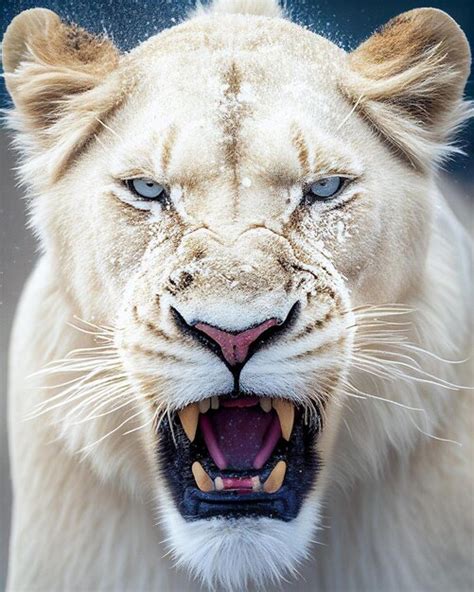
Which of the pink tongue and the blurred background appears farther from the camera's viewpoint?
the blurred background

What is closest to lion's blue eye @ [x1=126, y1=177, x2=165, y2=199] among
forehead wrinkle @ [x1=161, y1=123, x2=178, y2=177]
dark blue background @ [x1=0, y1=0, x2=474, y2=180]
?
forehead wrinkle @ [x1=161, y1=123, x2=178, y2=177]

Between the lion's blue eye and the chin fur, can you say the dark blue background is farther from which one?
the chin fur

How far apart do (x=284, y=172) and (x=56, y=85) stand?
50 centimetres

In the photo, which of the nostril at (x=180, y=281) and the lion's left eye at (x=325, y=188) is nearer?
the nostril at (x=180, y=281)

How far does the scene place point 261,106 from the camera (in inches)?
82.9

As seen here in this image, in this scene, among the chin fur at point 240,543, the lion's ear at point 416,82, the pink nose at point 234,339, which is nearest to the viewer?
the pink nose at point 234,339

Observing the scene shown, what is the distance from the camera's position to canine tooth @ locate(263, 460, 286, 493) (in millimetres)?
2074

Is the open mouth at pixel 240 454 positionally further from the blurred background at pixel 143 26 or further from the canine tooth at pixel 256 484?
the blurred background at pixel 143 26

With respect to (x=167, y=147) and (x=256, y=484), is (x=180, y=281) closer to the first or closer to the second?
(x=167, y=147)

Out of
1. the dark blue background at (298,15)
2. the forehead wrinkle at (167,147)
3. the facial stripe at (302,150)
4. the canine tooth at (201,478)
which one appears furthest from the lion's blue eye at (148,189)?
the canine tooth at (201,478)

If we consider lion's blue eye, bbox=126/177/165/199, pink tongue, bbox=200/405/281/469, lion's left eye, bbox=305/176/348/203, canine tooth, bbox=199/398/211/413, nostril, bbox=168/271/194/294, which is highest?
lion's blue eye, bbox=126/177/165/199

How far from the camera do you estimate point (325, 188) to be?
6.88ft

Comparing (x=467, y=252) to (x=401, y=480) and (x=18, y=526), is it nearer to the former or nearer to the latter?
(x=401, y=480)

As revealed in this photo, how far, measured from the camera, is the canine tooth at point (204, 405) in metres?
2.06
